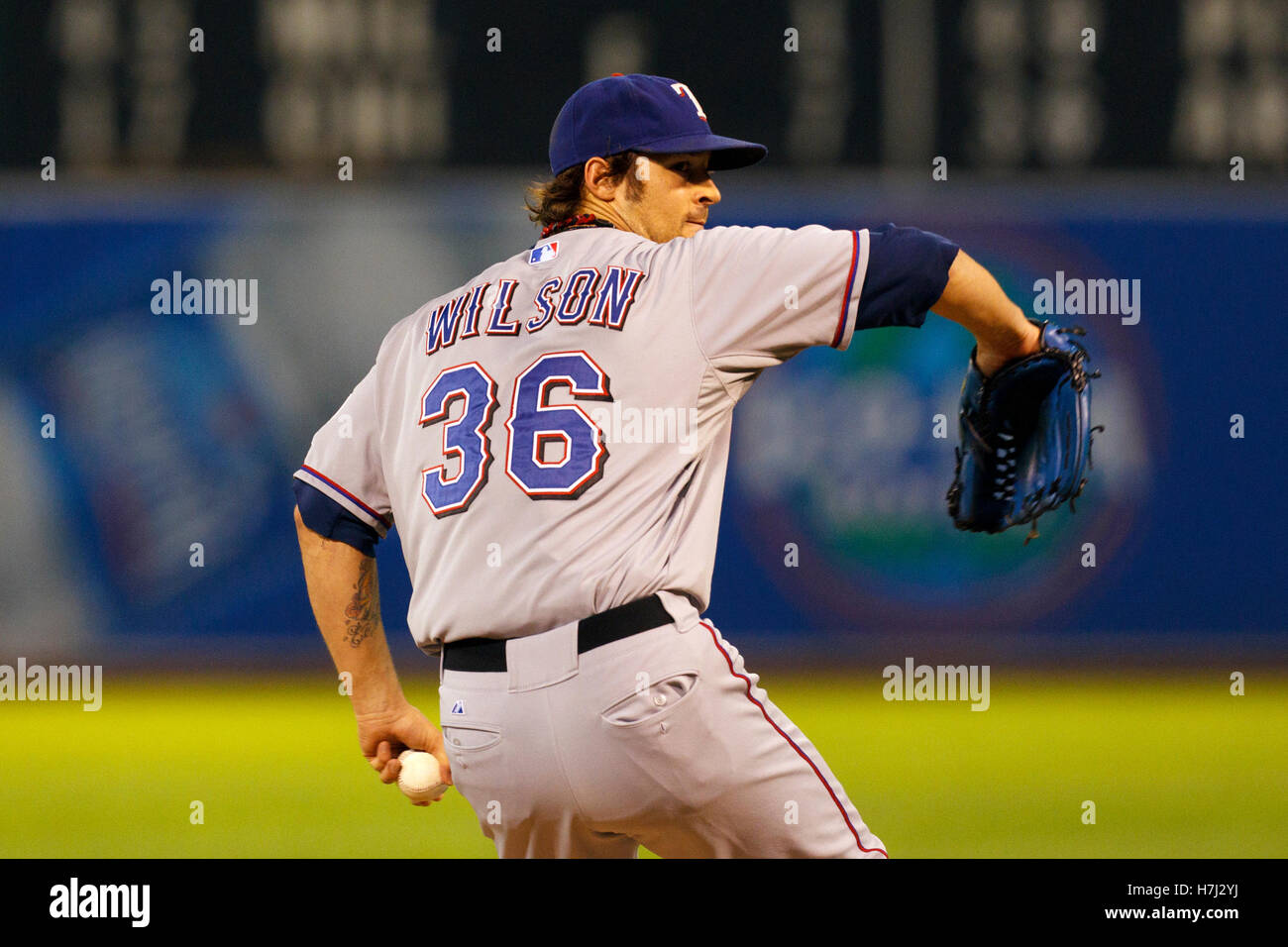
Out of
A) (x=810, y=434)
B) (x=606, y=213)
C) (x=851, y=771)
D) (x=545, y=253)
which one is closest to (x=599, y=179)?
(x=606, y=213)

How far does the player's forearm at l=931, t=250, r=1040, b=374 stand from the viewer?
2434mm

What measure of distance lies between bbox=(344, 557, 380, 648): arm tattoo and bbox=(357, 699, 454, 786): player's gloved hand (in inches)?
5.6

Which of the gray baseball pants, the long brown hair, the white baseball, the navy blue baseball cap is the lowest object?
the white baseball

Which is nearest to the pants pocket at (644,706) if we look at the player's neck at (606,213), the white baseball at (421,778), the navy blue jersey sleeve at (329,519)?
the white baseball at (421,778)

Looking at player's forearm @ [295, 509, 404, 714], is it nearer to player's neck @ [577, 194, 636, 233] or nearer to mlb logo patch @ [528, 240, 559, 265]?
mlb logo patch @ [528, 240, 559, 265]

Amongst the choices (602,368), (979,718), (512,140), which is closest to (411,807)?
(979,718)

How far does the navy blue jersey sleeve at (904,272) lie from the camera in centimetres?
241

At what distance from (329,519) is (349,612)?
0.17 metres

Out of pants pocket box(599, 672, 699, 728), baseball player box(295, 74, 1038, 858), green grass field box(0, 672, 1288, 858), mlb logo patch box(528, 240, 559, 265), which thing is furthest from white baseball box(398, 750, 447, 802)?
green grass field box(0, 672, 1288, 858)

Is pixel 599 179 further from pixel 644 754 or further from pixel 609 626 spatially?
pixel 644 754

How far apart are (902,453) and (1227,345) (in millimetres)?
2224

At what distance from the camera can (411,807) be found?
236 inches

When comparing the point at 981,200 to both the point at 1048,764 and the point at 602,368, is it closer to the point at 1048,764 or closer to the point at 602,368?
the point at 1048,764

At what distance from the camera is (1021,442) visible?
2.99 meters
